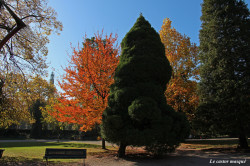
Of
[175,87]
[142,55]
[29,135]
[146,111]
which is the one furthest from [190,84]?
[29,135]

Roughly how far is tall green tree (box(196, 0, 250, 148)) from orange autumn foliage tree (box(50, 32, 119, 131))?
23.9 feet

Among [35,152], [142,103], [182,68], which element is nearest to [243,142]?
[182,68]

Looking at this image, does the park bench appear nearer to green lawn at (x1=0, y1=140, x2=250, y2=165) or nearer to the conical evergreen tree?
green lawn at (x1=0, y1=140, x2=250, y2=165)

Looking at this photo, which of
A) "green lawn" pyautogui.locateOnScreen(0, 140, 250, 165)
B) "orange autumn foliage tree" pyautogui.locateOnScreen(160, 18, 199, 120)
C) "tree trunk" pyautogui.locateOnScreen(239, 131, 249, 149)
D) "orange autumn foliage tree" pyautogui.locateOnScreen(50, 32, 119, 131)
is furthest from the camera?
"orange autumn foliage tree" pyautogui.locateOnScreen(160, 18, 199, 120)

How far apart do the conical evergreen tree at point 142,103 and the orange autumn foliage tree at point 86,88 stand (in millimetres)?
1355

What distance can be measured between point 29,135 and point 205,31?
3417cm

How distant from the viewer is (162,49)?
32.8 ft

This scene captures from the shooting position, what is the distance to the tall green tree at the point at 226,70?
36.7 feet

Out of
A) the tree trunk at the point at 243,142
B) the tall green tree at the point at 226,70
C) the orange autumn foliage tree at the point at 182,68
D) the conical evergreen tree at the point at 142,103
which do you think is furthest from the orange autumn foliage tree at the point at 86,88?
the tree trunk at the point at 243,142

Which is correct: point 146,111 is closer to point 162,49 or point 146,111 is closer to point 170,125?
point 170,125

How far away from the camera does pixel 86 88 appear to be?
10266mm

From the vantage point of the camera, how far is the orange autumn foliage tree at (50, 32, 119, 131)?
391 inches

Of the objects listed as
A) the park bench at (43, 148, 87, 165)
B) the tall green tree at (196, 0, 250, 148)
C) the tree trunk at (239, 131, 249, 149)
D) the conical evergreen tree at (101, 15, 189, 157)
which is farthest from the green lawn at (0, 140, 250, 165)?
the tall green tree at (196, 0, 250, 148)

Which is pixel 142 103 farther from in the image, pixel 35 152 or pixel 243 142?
pixel 243 142
